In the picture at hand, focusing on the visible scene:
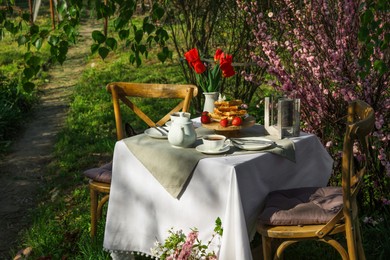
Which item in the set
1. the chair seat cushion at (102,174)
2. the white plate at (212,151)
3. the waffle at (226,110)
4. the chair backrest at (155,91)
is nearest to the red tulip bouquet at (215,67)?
the waffle at (226,110)

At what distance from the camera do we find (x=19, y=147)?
7359 millimetres

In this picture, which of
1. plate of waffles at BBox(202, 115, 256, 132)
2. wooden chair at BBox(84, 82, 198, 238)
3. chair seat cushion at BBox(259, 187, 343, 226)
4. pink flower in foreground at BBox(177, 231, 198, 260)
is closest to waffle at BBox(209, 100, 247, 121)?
plate of waffles at BBox(202, 115, 256, 132)

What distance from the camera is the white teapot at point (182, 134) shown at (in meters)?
3.48

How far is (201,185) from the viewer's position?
10.9 ft

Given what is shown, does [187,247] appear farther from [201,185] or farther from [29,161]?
[29,161]

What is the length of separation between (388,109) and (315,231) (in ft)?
5.14

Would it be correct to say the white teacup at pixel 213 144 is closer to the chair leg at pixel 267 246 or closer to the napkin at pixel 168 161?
the napkin at pixel 168 161

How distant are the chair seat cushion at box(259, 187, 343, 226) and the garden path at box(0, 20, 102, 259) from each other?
7.43ft

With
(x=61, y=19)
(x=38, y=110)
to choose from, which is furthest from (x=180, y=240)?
(x=38, y=110)

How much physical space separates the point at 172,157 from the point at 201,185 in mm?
243

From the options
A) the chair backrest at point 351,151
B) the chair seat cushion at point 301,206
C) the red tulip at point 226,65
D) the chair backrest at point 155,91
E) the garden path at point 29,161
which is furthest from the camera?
the garden path at point 29,161

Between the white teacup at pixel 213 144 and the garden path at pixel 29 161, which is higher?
the white teacup at pixel 213 144

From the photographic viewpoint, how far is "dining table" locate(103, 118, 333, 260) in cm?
319

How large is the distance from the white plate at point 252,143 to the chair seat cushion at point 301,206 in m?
0.27
